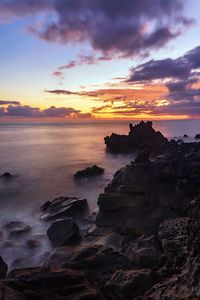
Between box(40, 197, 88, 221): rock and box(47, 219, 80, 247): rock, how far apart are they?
168 inches

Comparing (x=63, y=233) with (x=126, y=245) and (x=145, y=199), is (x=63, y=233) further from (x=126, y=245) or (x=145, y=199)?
(x=145, y=199)

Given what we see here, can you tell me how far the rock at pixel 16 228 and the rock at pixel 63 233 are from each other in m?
2.75

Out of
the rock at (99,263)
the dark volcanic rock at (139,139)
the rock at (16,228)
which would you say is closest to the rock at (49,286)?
the rock at (99,263)

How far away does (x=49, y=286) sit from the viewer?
12.1m

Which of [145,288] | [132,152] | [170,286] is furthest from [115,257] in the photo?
[132,152]

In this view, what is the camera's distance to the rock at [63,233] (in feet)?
77.8

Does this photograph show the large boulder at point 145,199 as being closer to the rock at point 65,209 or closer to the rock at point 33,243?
the rock at point 65,209

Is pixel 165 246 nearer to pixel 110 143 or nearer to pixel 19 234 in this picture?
pixel 19 234

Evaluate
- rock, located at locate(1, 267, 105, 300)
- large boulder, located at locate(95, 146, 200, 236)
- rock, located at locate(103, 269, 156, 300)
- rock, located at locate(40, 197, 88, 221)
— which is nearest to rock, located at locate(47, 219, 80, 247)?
large boulder, located at locate(95, 146, 200, 236)

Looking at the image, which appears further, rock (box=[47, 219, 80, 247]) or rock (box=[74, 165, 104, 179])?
rock (box=[74, 165, 104, 179])

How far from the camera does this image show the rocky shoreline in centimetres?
1163

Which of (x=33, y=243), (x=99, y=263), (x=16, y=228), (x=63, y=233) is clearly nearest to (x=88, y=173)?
(x=16, y=228)

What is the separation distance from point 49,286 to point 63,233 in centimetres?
1216

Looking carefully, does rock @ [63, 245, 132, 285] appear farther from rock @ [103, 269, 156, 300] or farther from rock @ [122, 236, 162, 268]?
rock @ [103, 269, 156, 300]
